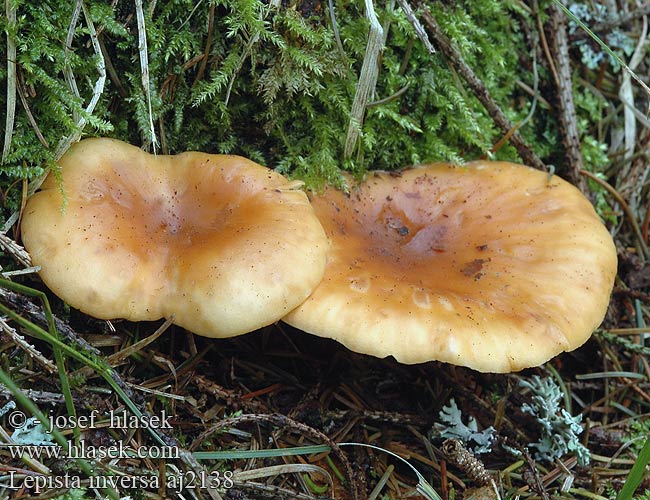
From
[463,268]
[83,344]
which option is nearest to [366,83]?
[463,268]

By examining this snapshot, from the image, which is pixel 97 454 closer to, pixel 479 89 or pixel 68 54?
pixel 68 54

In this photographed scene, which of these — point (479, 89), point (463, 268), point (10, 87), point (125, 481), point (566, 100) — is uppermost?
point (10, 87)

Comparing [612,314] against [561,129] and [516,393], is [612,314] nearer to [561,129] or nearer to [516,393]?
[516,393]

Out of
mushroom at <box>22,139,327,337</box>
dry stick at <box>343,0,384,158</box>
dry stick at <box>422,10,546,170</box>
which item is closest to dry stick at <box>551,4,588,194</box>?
dry stick at <box>422,10,546,170</box>

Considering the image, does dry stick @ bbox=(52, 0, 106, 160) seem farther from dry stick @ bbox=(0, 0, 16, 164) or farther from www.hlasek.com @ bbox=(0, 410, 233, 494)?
www.hlasek.com @ bbox=(0, 410, 233, 494)

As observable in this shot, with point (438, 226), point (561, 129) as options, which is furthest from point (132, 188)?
point (561, 129)
